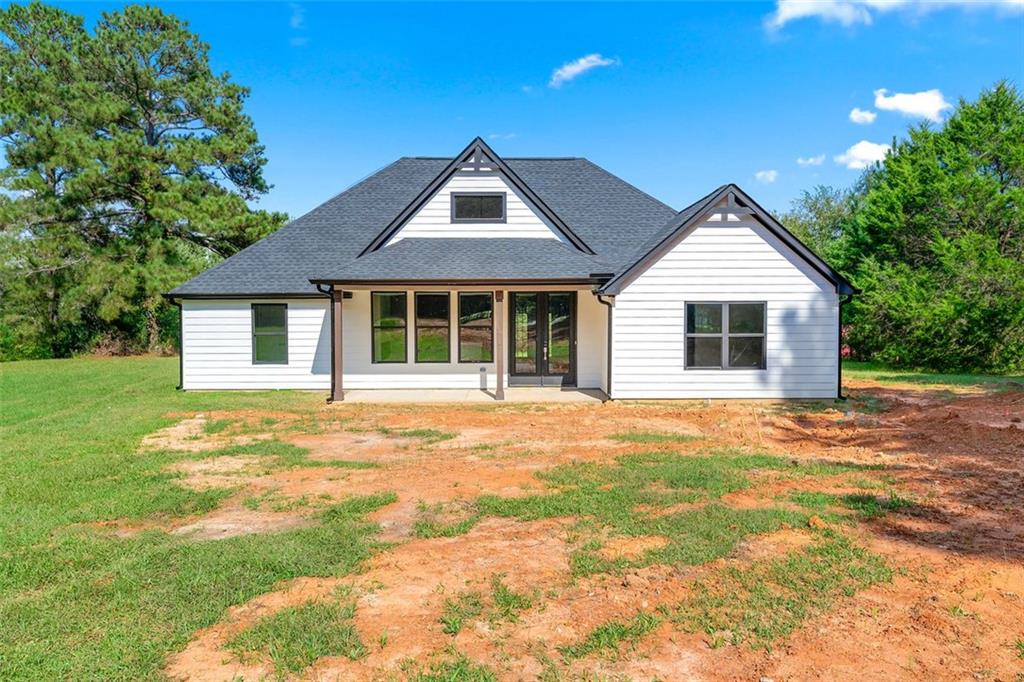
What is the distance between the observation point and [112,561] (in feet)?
14.8

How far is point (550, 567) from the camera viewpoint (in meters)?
4.37

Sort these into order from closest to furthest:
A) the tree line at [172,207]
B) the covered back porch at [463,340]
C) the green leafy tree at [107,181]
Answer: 1. the covered back porch at [463,340]
2. the tree line at [172,207]
3. the green leafy tree at [107,181]

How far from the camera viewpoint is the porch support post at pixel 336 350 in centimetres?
1304

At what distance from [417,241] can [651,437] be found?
895 cm

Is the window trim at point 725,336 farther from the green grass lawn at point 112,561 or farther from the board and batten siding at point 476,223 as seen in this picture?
the green grass lawn at point 112,561

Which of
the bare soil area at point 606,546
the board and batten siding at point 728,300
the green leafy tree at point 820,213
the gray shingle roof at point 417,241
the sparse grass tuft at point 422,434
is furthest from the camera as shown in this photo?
the green leafy tree at point 820,213

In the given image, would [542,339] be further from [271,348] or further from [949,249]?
[949,249]

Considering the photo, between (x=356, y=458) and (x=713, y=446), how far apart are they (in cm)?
504

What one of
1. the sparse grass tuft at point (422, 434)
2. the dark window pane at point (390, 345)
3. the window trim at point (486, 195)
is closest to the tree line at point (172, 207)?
the window trim at point (486, 195)

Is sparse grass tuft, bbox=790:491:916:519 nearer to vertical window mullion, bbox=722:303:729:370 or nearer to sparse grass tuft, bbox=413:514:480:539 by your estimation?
sparse grass tuft, bbox=413:514:480:539

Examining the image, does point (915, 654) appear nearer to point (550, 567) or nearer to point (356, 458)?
point (550, 567)

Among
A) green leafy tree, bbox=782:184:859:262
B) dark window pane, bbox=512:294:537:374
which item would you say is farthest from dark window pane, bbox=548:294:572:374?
green leafy tree, bbox=782:184:859:262

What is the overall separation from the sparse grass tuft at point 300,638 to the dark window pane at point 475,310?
11.2m

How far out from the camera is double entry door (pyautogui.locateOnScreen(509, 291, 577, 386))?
14820mm
